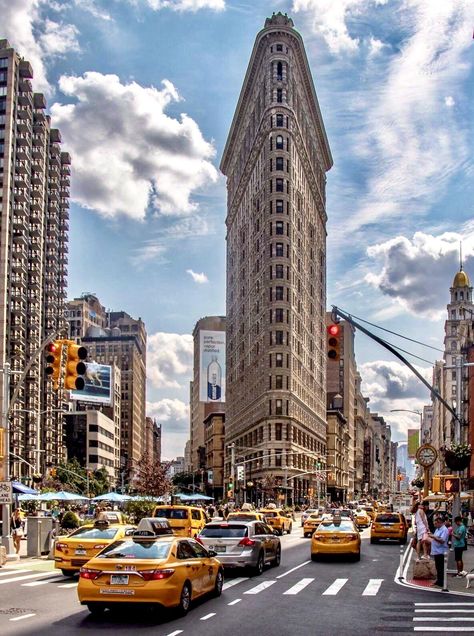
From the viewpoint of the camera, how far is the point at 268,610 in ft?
56.7

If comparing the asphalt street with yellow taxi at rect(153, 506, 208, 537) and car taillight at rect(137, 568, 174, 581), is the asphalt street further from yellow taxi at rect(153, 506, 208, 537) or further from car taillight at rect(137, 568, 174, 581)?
yellow taxi at rect(153, 506, 208, 537)

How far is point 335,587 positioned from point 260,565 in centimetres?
358

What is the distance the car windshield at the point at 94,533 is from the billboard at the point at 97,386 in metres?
136

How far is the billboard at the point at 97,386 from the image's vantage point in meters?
161

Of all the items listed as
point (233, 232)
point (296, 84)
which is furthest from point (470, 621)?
point (233, 232)

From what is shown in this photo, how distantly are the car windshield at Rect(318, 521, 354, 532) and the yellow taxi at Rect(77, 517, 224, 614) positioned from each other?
14970 mm

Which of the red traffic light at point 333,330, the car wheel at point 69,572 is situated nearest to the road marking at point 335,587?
the red traffic light at point 333,330

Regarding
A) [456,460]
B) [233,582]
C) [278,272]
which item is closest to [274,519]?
[456,460]

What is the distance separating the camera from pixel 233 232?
6058 inches

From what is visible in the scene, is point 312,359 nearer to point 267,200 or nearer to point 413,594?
point 267,200

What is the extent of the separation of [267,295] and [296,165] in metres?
22.3

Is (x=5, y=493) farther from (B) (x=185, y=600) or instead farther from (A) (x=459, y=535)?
(B) (x=185, y=600)

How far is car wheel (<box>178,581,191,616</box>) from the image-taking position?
16047mm

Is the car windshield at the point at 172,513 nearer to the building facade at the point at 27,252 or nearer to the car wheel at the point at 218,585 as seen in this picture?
the car wheel at the point at 218,585
